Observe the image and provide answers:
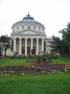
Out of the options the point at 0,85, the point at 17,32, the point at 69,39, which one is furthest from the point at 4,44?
the point at 0,85

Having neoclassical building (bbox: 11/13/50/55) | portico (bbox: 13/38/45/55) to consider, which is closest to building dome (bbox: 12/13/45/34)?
neoclassical building (bbox: 11/13/50/55)

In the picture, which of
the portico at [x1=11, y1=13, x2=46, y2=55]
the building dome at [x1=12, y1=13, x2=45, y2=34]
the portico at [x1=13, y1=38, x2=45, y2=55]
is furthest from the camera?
the building dome at [x1=12, y1=13, x2=45, y2=34]

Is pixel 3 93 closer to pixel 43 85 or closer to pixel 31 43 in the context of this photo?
pixel 43 85

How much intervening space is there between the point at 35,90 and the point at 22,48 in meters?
65.7

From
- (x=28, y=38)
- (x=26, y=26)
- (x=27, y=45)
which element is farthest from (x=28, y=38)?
(x=26, y=26)

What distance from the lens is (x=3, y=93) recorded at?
754 centimetres

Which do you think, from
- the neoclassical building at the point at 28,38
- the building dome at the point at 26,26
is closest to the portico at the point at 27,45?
the neoclassical building at the point at 28,38

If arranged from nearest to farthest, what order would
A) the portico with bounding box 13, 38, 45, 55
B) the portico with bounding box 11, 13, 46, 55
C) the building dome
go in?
the portico with bounding box 11, 13, 46, 55
the portico with bounding box 13, 38, 45, 55
the building dome

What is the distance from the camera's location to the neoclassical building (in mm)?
70812

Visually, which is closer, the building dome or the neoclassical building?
the neoclassical building

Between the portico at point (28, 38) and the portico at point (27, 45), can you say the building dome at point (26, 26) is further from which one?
the portico at point (27, 45)

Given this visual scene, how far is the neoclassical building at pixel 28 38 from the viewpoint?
232 ft

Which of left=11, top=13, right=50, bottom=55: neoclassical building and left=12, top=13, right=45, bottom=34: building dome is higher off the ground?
left=12, top=13, right=45, bottom=34: building dome

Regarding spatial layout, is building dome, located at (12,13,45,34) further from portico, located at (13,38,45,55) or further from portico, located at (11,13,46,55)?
portico, located at (13,38,45,55)
